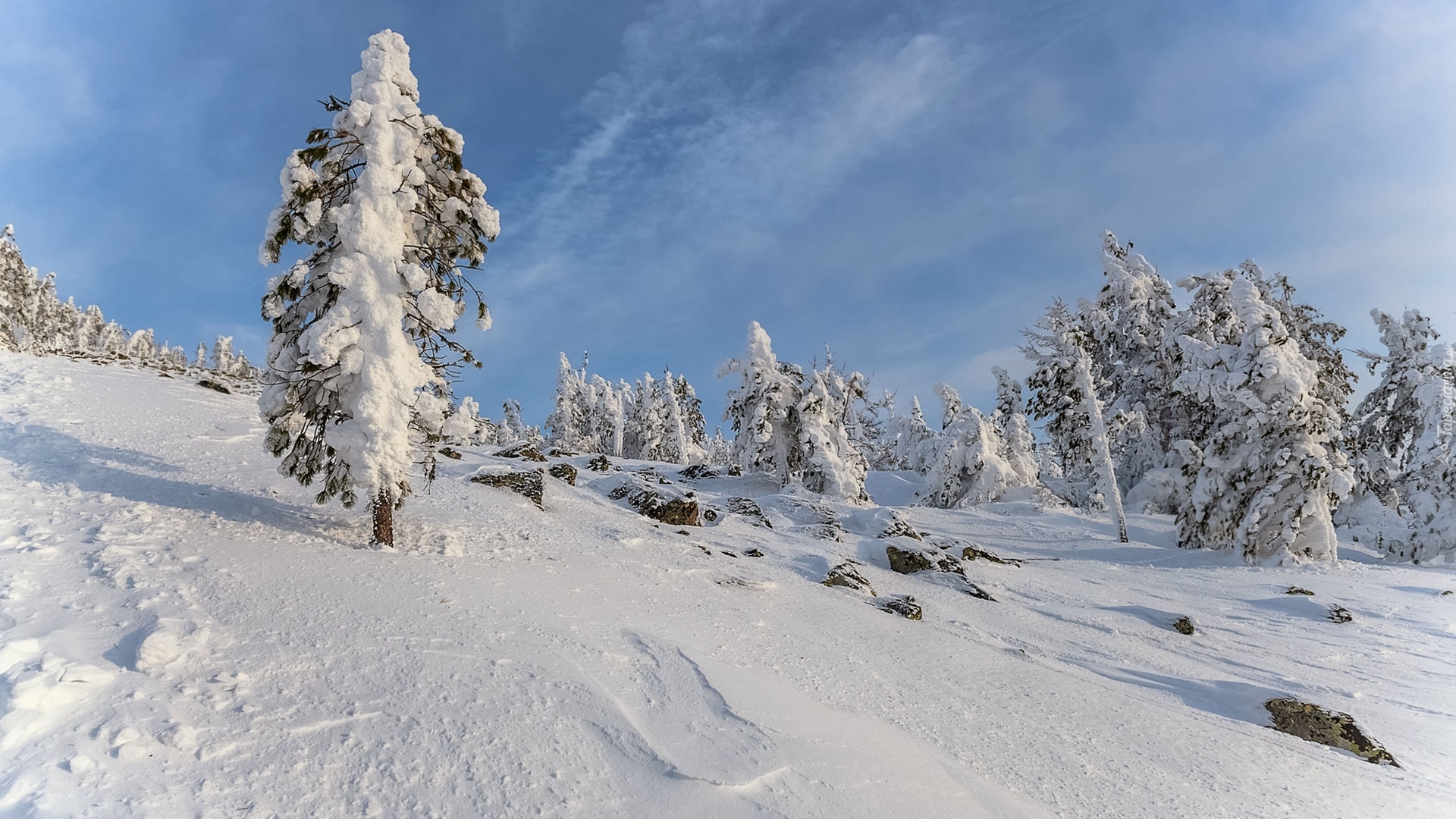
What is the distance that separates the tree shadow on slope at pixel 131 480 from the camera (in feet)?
32.9

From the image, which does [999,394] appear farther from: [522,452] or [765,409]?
[522,452]

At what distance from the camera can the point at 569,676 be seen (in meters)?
6.29

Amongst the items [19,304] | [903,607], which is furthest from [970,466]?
[19,304]

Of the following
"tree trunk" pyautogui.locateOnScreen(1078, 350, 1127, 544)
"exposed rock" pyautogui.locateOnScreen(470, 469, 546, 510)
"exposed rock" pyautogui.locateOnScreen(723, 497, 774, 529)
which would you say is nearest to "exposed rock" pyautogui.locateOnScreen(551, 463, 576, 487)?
"exposed rock" pyautogui.locateOnScreen(470, 469, 546, 510)

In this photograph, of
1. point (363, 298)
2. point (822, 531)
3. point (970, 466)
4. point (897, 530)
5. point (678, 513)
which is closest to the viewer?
point (363, 298)

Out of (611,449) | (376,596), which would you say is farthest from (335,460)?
(611,449)

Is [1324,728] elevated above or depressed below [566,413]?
below

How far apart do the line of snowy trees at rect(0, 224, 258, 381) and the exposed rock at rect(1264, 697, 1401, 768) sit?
3813 cm

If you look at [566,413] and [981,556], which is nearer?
[981,556]

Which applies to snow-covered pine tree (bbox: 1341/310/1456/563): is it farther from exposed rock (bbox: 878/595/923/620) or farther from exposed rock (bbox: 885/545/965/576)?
exposed rock (bbox: 878/595/923/620)

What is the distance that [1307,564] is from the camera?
65.5 ft

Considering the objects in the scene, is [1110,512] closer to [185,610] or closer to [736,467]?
[736,467]

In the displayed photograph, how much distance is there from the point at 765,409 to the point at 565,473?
10.9 meters

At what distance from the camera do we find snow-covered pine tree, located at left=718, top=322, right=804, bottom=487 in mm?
29984
